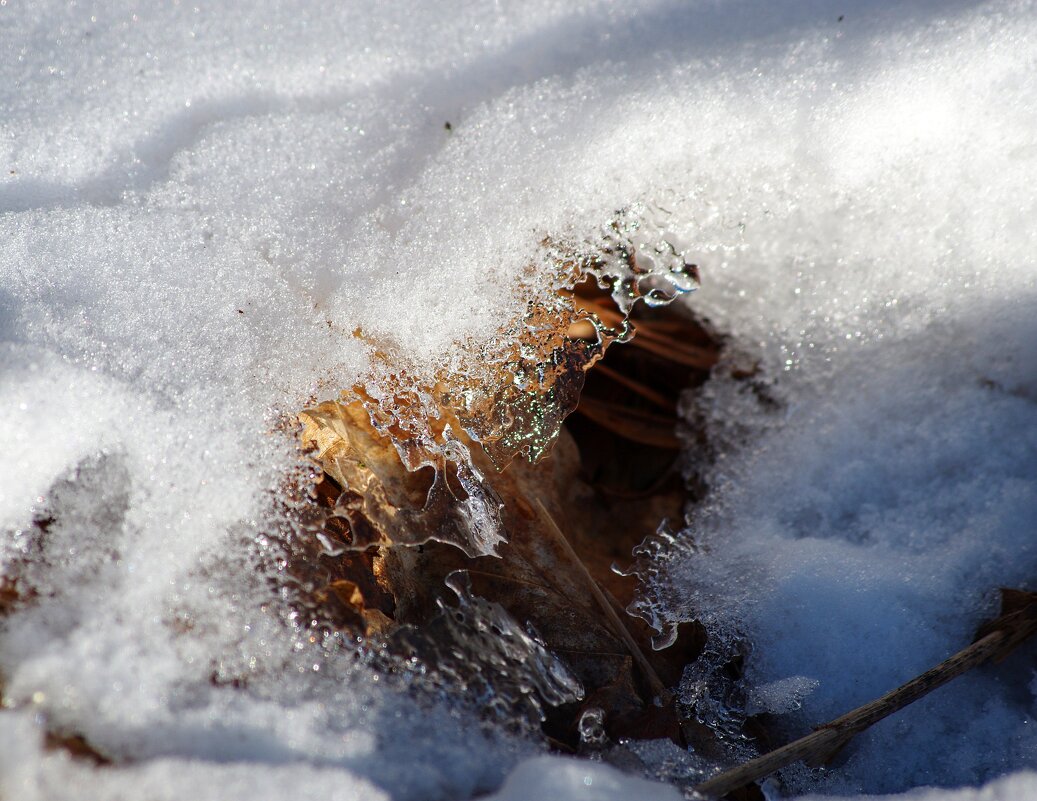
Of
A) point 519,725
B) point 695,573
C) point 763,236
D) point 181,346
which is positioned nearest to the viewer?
point 519,725

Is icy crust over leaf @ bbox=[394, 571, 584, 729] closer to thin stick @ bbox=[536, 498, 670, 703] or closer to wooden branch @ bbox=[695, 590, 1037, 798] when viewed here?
thin stick @ bbox=[536, 498, 670, 703]

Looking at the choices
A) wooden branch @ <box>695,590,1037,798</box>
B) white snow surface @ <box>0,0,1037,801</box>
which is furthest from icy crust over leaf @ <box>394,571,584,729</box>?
wooden branch @ <box>695,590,1037,798</box>

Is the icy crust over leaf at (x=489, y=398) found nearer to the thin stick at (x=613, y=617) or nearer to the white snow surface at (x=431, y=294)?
the white snow surface at (x=431, y=294)

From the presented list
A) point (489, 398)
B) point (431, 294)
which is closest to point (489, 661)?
point (489, 398)

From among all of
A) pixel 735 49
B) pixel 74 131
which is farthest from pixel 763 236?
pixel 74 131

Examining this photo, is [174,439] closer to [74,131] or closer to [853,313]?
[74,131]

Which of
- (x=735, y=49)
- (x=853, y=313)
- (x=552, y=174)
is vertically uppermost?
(x=735, y=49)
